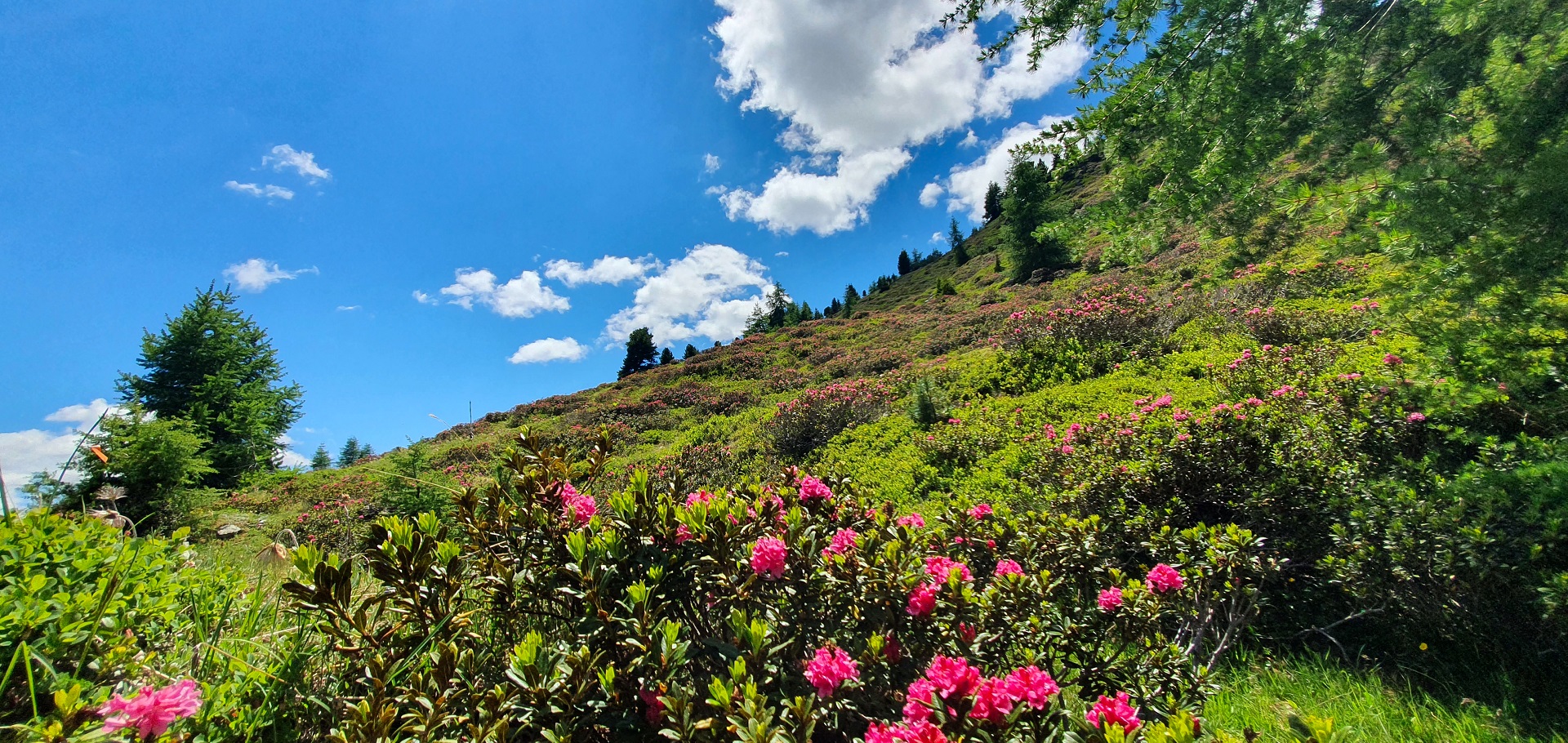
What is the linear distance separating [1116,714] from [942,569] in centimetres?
70

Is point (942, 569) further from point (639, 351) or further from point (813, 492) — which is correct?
point (639, 351)

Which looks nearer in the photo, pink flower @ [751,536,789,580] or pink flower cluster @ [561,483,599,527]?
pink flower @ [751,536,789,580]

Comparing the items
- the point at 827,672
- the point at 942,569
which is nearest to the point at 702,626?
the point at 827,672

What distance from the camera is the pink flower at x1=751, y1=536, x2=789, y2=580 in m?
1.84

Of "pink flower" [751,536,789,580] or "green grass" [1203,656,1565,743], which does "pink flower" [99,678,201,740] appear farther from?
"green grass" [1203,656,1565,743]

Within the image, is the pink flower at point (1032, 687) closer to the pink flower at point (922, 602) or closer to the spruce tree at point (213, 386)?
the pink flower at point (922, 602)

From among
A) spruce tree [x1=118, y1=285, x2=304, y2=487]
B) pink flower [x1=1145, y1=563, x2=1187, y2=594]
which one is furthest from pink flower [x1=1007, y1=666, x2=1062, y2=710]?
spruce tree [x1=118, y1=285, x2=304, y2=487]

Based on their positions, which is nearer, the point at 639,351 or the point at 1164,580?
the point at 1164,580

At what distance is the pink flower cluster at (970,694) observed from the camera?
1368 mm

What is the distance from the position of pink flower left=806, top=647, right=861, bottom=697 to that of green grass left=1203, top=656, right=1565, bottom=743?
1.53 meters

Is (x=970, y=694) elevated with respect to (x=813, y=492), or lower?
lower

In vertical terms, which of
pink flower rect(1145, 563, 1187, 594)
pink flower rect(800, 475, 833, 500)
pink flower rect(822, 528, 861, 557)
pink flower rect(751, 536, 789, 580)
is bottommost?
pink flower rect(1145, 563, 1187, 594)

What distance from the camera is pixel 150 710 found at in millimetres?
1194

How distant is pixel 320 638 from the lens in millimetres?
2096
